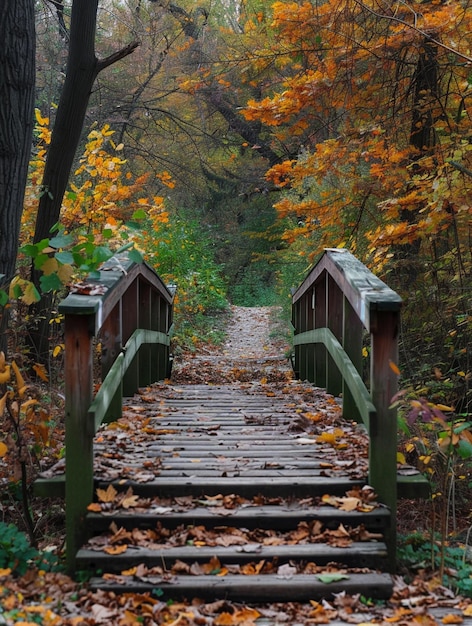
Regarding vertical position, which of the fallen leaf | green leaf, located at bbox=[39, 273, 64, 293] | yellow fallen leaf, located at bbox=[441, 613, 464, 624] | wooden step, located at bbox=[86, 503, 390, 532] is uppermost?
green leaf, located at bbox=[39, 273, 64, 293]

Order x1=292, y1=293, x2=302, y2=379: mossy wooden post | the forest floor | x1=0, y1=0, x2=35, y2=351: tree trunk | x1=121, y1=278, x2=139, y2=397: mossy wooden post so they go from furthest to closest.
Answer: x1=292, y1=293, x2=302, y2=379: mossy wooden post → x1=121, y1=278, x2=139, y2=397: mossy wooden post → x1=0, y1=0, x2=35, y2=351: tree trunk → the forest floor

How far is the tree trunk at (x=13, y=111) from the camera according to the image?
14.7ft

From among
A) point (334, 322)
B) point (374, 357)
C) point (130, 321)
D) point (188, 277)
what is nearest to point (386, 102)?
point (334, 322)

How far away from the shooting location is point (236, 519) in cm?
315

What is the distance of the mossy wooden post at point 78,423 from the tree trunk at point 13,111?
1.52 metres

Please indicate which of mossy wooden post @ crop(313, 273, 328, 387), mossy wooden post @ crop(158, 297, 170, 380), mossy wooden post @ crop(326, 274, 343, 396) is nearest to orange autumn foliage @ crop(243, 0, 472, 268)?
mossy wooden post @ crop(313, 273, 328, 387)

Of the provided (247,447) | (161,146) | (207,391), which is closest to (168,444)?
(247,447)

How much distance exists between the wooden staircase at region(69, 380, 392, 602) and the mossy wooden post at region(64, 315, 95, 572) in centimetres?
8

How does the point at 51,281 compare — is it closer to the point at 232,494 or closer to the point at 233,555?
the point at 232,494

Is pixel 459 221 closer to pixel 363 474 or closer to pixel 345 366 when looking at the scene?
pixel 345 366

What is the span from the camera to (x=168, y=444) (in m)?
4.15

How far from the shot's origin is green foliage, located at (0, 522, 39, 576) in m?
3.03

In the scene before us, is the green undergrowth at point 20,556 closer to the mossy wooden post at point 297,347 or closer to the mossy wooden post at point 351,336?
the mossy wooden post at point 351,336

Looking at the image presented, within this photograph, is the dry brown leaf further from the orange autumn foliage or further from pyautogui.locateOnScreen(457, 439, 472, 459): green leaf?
the orange autumn foliage
